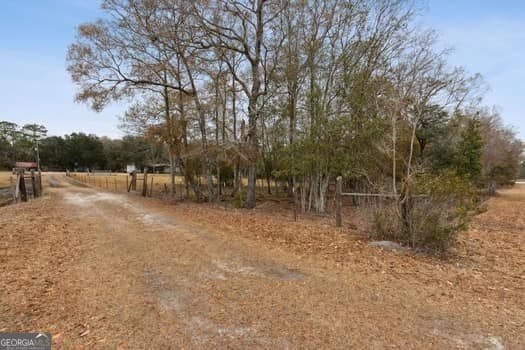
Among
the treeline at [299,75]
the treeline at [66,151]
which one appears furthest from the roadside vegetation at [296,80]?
the treeline at [66,151]

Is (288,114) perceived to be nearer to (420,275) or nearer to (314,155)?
(314,155)

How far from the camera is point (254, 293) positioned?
10.3 ft

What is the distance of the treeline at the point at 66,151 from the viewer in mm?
63281

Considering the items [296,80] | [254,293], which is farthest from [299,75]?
[254,293]

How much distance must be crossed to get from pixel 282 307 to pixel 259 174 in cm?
1513

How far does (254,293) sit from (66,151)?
76316mm

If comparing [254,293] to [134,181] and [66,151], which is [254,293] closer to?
[134,181]

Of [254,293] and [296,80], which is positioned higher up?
[296,80]

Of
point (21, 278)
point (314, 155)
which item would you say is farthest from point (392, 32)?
point (21, 278)

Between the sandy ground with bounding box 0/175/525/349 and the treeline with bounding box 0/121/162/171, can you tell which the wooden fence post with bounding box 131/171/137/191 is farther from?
the treeline with bounding box 0/121/162/171

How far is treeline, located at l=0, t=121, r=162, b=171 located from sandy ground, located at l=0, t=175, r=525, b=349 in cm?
6213

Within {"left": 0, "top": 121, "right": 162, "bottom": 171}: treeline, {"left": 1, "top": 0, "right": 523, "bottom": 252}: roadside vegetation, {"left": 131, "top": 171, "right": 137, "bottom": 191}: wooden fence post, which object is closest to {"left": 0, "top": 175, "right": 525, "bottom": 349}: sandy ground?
{"left": 1, "top": 0, "right": 523, "bottom": 252}: roadside vegetation

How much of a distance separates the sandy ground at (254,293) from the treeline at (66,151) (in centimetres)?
6213

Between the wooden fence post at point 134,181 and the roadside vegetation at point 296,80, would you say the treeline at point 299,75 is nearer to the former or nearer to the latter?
the roadside vegetation at point 296,80
